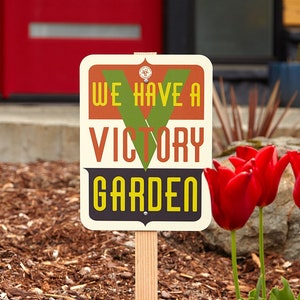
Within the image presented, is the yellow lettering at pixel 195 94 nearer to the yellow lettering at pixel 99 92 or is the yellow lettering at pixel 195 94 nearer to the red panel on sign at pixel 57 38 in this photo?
the yellow lettering at pixel 99 92

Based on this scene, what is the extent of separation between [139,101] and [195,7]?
6.18 m

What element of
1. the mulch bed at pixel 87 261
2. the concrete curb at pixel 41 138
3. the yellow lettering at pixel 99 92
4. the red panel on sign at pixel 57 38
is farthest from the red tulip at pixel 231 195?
the red panel on sign at pixel 57 38

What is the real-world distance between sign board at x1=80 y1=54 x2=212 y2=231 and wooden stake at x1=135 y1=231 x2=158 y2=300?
6cm

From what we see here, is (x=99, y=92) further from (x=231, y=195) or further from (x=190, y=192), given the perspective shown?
(x=231, y=195)

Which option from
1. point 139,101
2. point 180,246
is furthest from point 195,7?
point 139,101

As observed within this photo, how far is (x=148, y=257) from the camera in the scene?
2.93 m

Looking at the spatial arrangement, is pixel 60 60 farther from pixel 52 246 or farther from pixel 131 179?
pixel 131 179

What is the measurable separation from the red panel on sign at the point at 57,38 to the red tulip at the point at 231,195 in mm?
6391

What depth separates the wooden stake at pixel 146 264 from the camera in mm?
2932

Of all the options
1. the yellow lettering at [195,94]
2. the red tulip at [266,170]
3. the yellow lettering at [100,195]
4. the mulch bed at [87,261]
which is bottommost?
the mulch bed at [87,261]

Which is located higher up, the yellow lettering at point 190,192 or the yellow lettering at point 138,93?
the yellow lettering at point 138,93

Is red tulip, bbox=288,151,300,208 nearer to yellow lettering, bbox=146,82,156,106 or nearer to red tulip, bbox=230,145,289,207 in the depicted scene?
red tulip, bbox=230,145,289,207

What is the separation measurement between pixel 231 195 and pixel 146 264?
63 centimetres

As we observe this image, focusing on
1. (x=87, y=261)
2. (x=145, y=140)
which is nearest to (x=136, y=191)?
(x=145, y=140)
